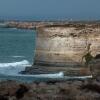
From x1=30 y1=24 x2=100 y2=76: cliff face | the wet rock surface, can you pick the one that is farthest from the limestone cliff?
the wet rock surface

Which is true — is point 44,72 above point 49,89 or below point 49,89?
below

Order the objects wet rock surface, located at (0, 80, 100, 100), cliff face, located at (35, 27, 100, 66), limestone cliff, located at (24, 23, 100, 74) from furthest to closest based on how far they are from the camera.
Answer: cliff face, located at (35, 27, 100, 66) → limestone cliff, located at (24, 23, 100, 74) → wet rock surface, located at (0, 80, 100, 100)

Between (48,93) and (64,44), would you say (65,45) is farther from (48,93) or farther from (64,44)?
(48,93)

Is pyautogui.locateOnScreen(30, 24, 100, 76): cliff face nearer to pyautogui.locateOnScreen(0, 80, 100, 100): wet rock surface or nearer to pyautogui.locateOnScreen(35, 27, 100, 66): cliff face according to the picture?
pyautogui.locateOnScreen(35, 27, 100, 66): cliff face

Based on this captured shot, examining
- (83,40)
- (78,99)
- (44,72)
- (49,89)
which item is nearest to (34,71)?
(44,72)

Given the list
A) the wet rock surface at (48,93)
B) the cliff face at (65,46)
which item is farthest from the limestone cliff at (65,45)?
the wet rock surface at (48,93)

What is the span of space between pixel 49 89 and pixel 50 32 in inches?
1025

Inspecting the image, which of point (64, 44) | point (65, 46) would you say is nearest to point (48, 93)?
point (65, 46)

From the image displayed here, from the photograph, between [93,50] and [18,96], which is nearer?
[18,96]

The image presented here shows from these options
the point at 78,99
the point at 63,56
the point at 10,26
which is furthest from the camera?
the point at 10,26

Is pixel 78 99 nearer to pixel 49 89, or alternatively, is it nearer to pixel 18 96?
pixel 18 96

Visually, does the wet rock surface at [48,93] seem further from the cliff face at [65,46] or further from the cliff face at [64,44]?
the cliff face at [64,44]

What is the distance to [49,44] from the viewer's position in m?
43.9

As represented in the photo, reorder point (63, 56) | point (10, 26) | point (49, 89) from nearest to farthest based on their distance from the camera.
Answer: point (49, 89), point (63, 56), point (10, 26)
